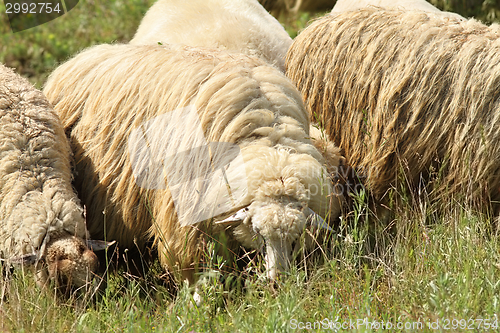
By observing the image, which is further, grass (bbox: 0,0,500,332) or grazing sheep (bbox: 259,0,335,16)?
grazing sheep (bbox: 259,0,335,16)

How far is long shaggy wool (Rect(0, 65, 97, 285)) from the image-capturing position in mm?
3197

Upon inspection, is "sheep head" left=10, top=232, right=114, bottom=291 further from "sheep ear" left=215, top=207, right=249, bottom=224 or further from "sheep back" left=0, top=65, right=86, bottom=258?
"sheep ear" left=215, top=207, right=249, bottom=224

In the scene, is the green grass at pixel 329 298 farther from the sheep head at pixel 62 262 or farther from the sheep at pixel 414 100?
the sheep at pixel 414 100

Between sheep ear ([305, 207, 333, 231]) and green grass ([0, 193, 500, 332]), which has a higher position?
sheep ear ([305, 207, 333, 231])

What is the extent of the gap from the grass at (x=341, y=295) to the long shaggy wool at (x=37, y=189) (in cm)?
19

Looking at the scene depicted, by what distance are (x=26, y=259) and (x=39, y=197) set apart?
0.41 metres

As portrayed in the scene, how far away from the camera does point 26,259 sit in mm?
3146

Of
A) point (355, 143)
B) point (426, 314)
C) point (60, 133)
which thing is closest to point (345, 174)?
point (355, 143)

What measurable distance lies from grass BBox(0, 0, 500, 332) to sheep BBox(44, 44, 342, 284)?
0.25 m

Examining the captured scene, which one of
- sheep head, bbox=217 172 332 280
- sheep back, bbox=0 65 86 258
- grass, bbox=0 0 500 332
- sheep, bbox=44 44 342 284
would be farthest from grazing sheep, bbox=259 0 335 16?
sheep head, bbox=217 172 332 280

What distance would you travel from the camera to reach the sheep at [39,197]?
3170 millimetres

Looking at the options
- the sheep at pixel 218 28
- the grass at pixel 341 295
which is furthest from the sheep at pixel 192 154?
the sheep at pixel 218 28

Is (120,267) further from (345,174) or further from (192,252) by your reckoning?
(345,174)

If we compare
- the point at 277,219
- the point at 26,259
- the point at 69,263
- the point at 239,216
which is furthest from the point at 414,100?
the point at 26,259
